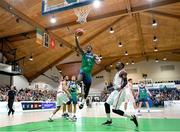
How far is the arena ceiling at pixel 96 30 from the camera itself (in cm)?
1560

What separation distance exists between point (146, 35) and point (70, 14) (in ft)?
37.3

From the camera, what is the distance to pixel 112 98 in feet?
21.9

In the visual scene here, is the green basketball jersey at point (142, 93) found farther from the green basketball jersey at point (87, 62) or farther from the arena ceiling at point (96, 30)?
the green basketball jersey at point (87, 62)

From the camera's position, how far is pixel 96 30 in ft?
69.9

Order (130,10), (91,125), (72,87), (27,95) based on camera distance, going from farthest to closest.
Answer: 1. (27,95)
2. (130,10)
3. (72,87)
4. (91,125)

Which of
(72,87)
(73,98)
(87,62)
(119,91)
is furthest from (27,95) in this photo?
(119,91)

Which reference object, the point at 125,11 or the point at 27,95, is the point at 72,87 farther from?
the point at 27,95

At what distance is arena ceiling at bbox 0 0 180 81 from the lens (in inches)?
614

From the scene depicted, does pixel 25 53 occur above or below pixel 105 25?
below

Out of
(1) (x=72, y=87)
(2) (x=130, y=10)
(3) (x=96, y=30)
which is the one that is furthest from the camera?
(3) (x=96, y=30)

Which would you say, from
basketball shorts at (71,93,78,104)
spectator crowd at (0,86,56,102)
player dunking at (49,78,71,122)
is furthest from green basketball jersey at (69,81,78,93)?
spectator crowd at (0,86,56,102)

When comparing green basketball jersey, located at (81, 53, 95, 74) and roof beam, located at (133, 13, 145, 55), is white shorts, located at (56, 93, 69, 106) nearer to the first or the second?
green basketball jersey, located at (81, 53, 95, 74)

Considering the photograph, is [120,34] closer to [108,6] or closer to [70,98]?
[108,6]

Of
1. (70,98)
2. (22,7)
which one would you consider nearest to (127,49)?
(22,7)
